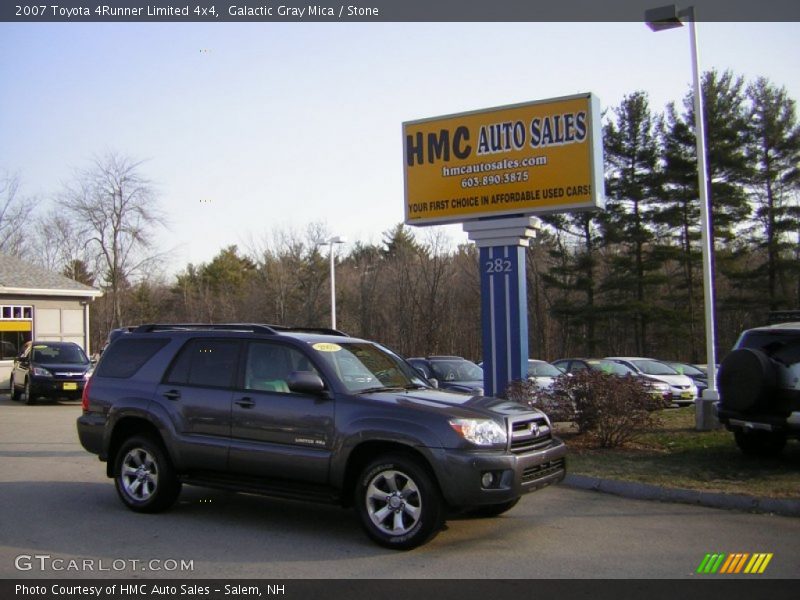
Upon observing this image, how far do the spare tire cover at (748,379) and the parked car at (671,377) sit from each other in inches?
390

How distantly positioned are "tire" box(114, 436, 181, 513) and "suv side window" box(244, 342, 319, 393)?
131 centimetres

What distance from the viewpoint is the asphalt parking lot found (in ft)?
19.5

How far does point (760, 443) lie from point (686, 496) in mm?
2784

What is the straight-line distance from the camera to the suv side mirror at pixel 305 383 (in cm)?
681

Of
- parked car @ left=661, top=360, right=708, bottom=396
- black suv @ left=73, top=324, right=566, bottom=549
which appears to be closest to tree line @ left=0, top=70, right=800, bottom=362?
parked car @ left=661, top=360, right=708, bottom=396

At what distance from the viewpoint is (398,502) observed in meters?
6.50

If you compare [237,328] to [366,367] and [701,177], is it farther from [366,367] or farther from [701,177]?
[701,177]

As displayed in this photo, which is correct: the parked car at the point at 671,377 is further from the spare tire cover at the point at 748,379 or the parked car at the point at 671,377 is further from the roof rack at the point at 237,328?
the roof rack at the point at 237,328

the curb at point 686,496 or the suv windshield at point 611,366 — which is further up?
the suv windshield at point 611,366

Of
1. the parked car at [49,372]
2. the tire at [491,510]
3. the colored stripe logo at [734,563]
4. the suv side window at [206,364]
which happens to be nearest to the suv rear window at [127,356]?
the suv side window at [206,364]

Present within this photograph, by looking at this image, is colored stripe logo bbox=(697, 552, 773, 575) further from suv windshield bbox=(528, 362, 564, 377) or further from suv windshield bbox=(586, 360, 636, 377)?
suv windshield bbox=(586, 360, 636, 377)

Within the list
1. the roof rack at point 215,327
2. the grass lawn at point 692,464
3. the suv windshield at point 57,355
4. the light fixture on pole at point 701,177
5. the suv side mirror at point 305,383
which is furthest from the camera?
the suv windshield at point 57,355

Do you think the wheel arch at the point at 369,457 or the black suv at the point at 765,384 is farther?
the black suv at the point at 765,384
